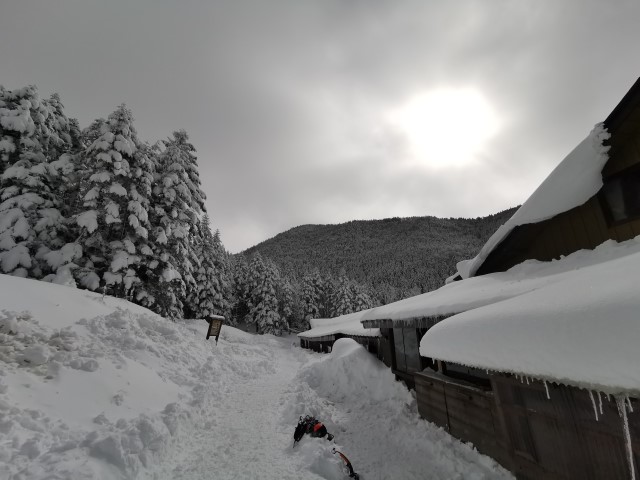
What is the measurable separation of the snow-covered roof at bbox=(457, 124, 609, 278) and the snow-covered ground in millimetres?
5724

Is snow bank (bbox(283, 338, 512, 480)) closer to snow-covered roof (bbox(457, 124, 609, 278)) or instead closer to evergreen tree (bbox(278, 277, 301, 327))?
snow-covered roof (bbox(457, 124, 609, 278))

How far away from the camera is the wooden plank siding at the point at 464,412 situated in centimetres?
586

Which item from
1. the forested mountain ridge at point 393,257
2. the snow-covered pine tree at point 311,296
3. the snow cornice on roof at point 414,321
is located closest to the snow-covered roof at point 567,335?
the snow cornice on roof at point 414,321

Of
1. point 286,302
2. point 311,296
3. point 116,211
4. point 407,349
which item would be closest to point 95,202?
point 116,211

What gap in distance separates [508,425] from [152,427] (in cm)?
669

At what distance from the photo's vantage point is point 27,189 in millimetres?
15836

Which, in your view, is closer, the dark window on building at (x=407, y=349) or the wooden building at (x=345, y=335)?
the dark window on building at (x=407, y=349)

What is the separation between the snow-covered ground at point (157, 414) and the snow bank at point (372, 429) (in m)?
0.03

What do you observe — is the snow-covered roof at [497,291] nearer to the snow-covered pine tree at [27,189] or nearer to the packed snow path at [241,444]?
the packed snow path at [241,444]

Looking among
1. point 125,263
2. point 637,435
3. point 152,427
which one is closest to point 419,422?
point 637,435

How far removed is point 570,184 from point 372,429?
25.9 ft

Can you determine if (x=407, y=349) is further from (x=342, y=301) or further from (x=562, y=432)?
(x=342, y=301)

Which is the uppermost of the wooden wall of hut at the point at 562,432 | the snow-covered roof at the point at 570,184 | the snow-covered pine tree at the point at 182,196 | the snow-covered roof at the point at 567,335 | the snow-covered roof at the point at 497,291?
the snow-covered pine tree at the point at 182,196

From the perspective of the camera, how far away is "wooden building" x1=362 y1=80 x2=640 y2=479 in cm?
284
